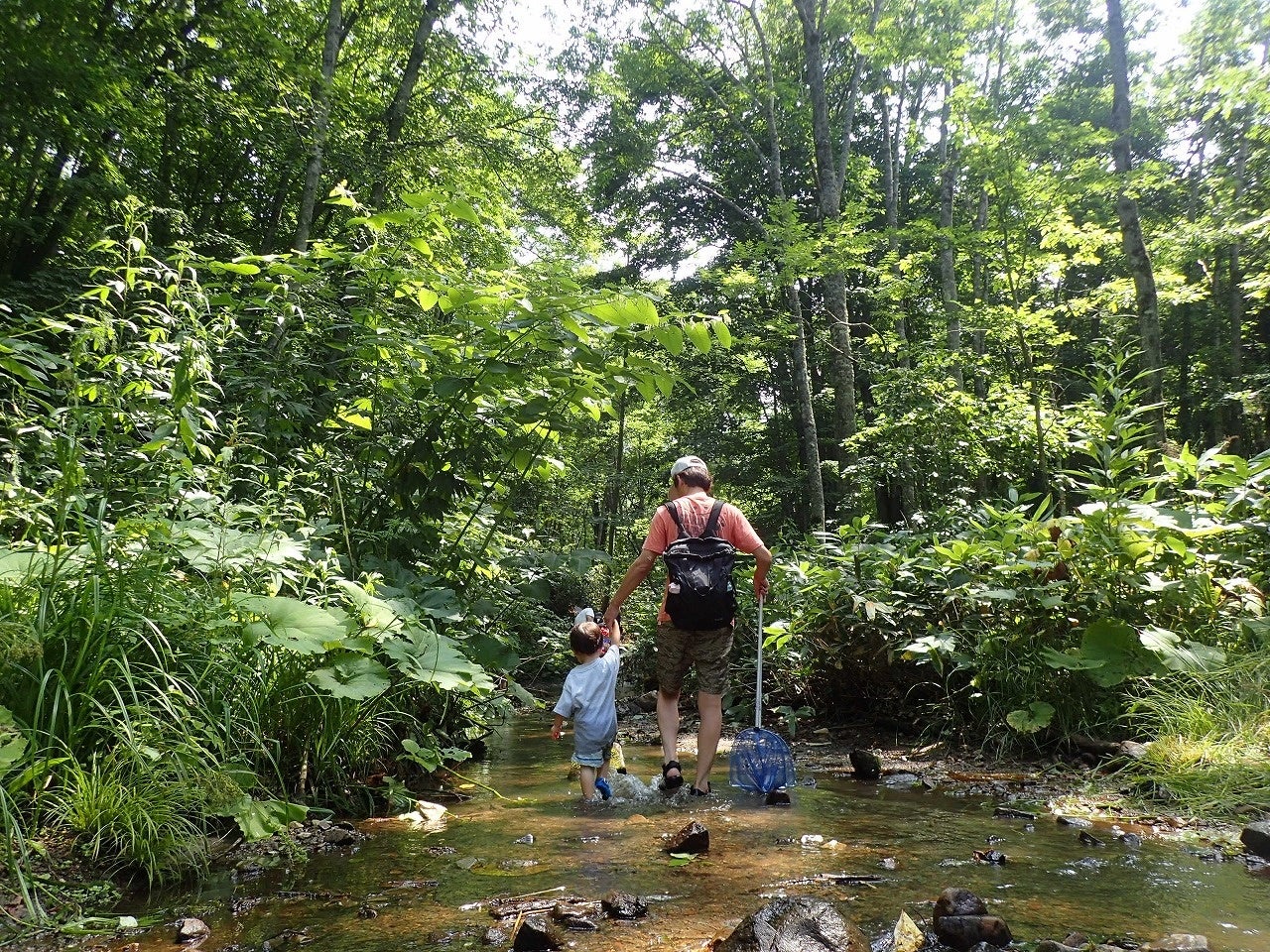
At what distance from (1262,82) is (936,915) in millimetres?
12431

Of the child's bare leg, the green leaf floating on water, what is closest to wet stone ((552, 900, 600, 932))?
the green leaf floating on water

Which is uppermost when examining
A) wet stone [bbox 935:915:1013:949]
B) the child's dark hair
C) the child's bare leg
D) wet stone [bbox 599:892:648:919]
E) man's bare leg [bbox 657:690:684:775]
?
the child's dark hair

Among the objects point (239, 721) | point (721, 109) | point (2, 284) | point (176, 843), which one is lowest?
point (176, 843)

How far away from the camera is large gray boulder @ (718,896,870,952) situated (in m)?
1.84

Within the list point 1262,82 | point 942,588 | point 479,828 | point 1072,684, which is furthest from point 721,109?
point 479,828

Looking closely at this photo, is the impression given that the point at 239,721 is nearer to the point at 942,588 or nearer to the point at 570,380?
the point at 570,380

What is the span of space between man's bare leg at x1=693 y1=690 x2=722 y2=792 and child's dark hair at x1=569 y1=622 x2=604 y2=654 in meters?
0.72

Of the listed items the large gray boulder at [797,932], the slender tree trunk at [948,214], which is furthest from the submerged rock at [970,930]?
the slender tree trunk at [948,214]

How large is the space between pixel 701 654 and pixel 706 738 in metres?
0.49

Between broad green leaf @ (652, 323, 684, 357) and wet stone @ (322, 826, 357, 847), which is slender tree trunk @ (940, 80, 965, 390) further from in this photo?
wet stone @ (322, 826, 357, 847)

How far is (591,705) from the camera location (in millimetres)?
4352

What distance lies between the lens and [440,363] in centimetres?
463

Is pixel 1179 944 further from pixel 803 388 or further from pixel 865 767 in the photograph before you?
pixel 803 388

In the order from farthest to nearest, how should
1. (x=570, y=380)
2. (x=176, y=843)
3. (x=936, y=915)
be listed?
1. (x=570, y=380)
2. (x=176, y=843)
3. (x=936, y=915)
